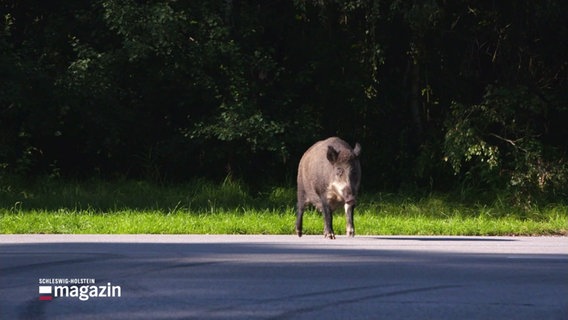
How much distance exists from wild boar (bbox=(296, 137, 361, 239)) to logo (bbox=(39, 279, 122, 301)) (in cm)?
581

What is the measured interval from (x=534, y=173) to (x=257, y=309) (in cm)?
1630

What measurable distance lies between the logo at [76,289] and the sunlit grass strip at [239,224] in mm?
7789

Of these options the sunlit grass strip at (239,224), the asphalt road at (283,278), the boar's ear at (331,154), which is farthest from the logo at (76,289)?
the sunlit grass strip at (239,224)

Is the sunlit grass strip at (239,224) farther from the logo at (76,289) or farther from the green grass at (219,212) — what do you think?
the logo at (76,289)

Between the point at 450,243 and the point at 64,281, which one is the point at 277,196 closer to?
A: the point at 450,243

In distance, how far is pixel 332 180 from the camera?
644 inches

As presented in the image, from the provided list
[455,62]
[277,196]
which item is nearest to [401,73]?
[455,62]

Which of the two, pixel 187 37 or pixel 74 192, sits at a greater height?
pixel 187 37

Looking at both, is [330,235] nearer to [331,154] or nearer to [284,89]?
[331,154]

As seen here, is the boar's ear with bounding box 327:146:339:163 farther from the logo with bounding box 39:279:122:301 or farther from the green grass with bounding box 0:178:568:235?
the logo with bounding box 39:279:122:301

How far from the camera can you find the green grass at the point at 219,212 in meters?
19.0

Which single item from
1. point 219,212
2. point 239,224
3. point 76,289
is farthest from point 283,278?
point 219,212

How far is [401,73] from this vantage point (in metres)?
28.4

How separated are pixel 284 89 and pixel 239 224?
28.3 feet
